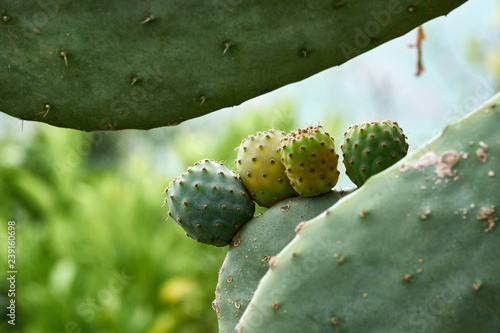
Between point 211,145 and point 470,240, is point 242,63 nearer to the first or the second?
point 470,240

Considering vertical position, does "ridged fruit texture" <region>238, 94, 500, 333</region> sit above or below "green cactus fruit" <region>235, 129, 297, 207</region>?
above

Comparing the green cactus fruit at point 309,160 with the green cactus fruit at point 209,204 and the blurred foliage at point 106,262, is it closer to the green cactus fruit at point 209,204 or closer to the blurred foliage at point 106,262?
the green cactus fruit at point 209,204

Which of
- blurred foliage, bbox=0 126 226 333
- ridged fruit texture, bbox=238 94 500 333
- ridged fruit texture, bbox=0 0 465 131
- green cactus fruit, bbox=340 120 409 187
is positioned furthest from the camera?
blurred foliage, bbox=0 126 226 333

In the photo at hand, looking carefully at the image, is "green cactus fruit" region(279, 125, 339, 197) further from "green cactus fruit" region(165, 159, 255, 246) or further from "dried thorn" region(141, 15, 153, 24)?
"dried thorn" region(141, 15, 153, 24)

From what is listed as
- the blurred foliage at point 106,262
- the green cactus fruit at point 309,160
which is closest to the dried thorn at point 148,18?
the green cactus fruit at point 309,160

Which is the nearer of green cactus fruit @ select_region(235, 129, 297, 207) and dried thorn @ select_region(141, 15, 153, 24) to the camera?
dried thorn @ select_region(141, 15, 153, 24)

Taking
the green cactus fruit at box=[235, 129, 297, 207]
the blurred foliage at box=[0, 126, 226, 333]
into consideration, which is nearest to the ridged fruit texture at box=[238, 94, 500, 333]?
the green cactus fruit at box=[235, 129, 297, 207]

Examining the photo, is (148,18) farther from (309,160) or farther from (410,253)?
(410,253)

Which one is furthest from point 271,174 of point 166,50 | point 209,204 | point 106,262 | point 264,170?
point 106,262
